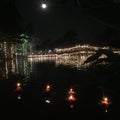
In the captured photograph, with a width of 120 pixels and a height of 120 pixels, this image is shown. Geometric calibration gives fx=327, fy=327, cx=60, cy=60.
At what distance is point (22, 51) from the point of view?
12088 centimetres

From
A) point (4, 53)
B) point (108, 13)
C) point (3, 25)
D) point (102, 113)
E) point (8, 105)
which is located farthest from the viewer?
point (4, 53)

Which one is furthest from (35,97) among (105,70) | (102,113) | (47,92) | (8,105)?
(105,70)

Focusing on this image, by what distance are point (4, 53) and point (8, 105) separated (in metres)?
53.5

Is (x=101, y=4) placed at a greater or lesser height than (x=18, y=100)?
greater

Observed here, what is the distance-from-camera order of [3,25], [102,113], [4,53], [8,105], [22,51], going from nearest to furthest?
Answer: [102,113], [8,105], [3,25], [4,53], [22,51]

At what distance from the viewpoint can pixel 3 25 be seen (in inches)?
1821

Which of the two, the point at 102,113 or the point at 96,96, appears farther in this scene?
the point at 96,96

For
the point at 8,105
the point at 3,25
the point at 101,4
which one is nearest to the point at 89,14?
the point at 101,4

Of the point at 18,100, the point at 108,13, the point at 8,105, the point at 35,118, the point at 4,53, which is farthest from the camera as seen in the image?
the point at 4,53

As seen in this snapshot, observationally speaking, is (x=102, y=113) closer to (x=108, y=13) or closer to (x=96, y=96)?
(x=96, y=96)

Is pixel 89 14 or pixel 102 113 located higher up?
pixel 89 14

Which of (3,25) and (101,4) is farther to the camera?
(3,25)

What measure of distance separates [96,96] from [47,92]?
2565 millimetres

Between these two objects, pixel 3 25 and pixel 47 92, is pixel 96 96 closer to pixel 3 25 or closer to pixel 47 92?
pixel 47 92
